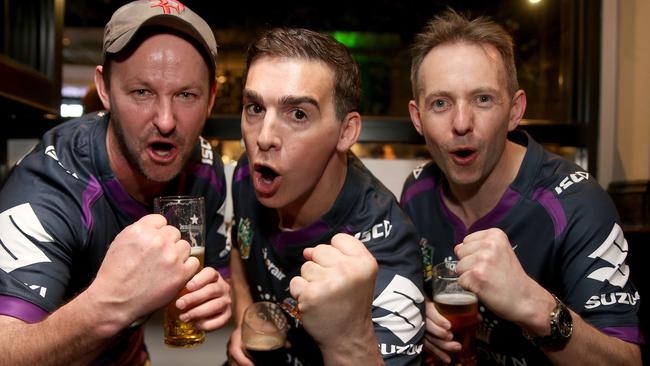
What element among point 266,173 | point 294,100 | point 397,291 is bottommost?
point 397,291

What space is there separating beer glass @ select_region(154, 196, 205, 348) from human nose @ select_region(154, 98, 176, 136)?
Result: 0.31 m

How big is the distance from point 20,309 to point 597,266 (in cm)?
171

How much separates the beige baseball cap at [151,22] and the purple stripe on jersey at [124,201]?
0.45m

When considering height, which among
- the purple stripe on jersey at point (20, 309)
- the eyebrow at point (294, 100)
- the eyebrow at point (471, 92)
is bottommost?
the purple stripe on jersey at point (20, 309)

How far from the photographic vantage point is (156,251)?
1.40 metres

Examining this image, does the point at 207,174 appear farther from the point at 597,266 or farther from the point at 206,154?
the point at 597,266

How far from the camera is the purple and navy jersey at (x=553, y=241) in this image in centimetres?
189

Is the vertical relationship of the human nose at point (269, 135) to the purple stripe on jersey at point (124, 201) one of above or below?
above

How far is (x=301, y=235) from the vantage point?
6.56ft

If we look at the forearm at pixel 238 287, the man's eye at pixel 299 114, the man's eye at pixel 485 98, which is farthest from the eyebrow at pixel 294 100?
the forearm at pixel 238 287

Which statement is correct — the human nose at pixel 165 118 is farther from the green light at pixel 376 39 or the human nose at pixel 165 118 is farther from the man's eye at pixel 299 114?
the green light at pixel 376 39

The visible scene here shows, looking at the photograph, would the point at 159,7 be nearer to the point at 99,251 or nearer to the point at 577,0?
the point at 99,251

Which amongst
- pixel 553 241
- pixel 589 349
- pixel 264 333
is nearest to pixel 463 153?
pixel 553 241

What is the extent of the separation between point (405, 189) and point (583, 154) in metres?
1.81
